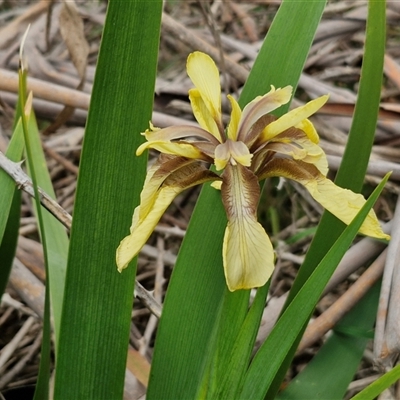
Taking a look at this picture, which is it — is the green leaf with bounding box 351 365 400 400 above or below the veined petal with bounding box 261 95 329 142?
below

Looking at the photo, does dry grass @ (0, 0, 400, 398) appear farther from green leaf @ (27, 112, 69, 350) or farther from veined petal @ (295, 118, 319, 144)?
veined petal @ (295, 118, 319, 144)

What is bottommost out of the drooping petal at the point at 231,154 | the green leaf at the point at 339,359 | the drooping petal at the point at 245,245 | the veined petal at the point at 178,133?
the green leaf at the point at 339,359

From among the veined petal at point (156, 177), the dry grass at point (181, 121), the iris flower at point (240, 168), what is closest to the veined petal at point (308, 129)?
the iris flower at point (240, 168)

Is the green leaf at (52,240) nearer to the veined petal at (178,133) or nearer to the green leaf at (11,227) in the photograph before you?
the green leaf at (11,227)

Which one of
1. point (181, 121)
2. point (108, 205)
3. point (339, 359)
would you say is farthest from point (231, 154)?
point (181, 121)

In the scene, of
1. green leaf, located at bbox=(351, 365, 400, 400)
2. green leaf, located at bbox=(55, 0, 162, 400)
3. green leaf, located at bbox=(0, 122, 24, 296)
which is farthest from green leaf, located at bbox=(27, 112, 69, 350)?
green leaf, located at bbox=(351, 365, 400, 400)

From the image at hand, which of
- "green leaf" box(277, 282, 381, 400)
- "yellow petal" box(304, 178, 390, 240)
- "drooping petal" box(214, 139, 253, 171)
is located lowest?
"green leaf" box(277, 282, 381, 400)

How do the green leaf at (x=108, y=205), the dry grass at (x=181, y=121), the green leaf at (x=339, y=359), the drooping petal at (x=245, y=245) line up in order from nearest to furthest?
the drooping petal at (x=245, y=245)
the green leaf at (x=108, y=205)
the green leaf at (x=339, y=359)
the dry grass at (x=181, y=121)
